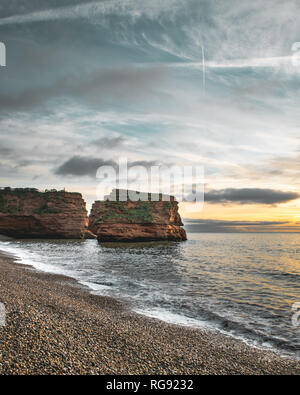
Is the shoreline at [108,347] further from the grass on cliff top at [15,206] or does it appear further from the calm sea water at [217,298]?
the grass on cliff top at [15,206]

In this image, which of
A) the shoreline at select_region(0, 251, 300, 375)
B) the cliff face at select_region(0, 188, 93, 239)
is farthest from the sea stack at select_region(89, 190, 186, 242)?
the shoreline at select_region(0, 251, 300, 375)

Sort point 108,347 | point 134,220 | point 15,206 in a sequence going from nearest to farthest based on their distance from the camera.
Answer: point 108,347, point 134,220, point 15,206

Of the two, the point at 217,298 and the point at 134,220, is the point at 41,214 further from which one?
the point at 217,298

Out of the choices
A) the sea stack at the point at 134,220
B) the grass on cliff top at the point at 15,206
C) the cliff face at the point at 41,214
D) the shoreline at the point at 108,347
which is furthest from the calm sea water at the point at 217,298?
the grass on cliff top at the point at 15,206

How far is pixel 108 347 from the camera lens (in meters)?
5.84

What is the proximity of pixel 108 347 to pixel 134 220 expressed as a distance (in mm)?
51208

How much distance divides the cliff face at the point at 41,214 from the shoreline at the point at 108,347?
56723 mm

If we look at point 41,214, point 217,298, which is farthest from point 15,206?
point 217,298

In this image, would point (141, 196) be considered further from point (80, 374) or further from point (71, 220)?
point (80, 374)

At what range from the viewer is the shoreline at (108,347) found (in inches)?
187

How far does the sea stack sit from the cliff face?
844cm

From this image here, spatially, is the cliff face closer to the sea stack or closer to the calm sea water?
the sea stack

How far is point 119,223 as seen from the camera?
56.5 metres
